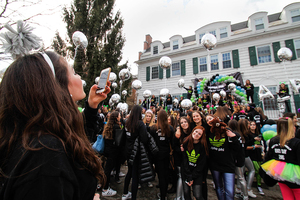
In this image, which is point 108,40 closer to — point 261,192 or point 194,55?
Result: point 194,55

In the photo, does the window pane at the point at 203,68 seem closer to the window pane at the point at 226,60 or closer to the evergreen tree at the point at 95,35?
the window pane at the point at 226,60

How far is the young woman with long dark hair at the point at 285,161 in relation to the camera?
2484 millimetres

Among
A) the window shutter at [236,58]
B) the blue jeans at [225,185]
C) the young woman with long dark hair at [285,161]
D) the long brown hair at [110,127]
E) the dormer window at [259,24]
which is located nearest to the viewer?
the young woman with long dark hair at [285,161]

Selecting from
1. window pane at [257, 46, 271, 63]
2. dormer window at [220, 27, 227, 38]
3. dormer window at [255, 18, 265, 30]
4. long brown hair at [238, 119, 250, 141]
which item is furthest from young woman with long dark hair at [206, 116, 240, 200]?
dormer window at [255, 18, 265, 30]

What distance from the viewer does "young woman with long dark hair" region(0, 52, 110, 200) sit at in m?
0.58

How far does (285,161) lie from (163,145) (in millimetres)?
2276

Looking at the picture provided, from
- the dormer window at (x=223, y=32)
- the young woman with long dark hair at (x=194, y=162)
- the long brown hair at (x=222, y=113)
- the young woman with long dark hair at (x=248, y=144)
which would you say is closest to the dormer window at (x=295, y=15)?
the dormer window at (x=223, y=32)

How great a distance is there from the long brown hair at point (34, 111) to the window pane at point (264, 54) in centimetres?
1598

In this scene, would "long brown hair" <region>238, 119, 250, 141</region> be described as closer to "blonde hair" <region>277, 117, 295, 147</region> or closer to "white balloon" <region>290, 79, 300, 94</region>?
"blonde hair" <region>277, 117, 295, 147</region>

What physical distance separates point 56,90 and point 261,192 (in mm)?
5289

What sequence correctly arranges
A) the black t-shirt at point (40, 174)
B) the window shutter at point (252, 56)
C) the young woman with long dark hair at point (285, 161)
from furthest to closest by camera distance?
1. the window shutter at point (252, 56)
2. the young woman with long dark hair at point (285, 161)
3. the black t-shirt at point (40, 174)

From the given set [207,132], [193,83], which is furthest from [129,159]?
[193,83]

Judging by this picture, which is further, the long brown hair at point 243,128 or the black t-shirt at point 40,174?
the long brown hair at point 243,128

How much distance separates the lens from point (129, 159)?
3.37 metres
